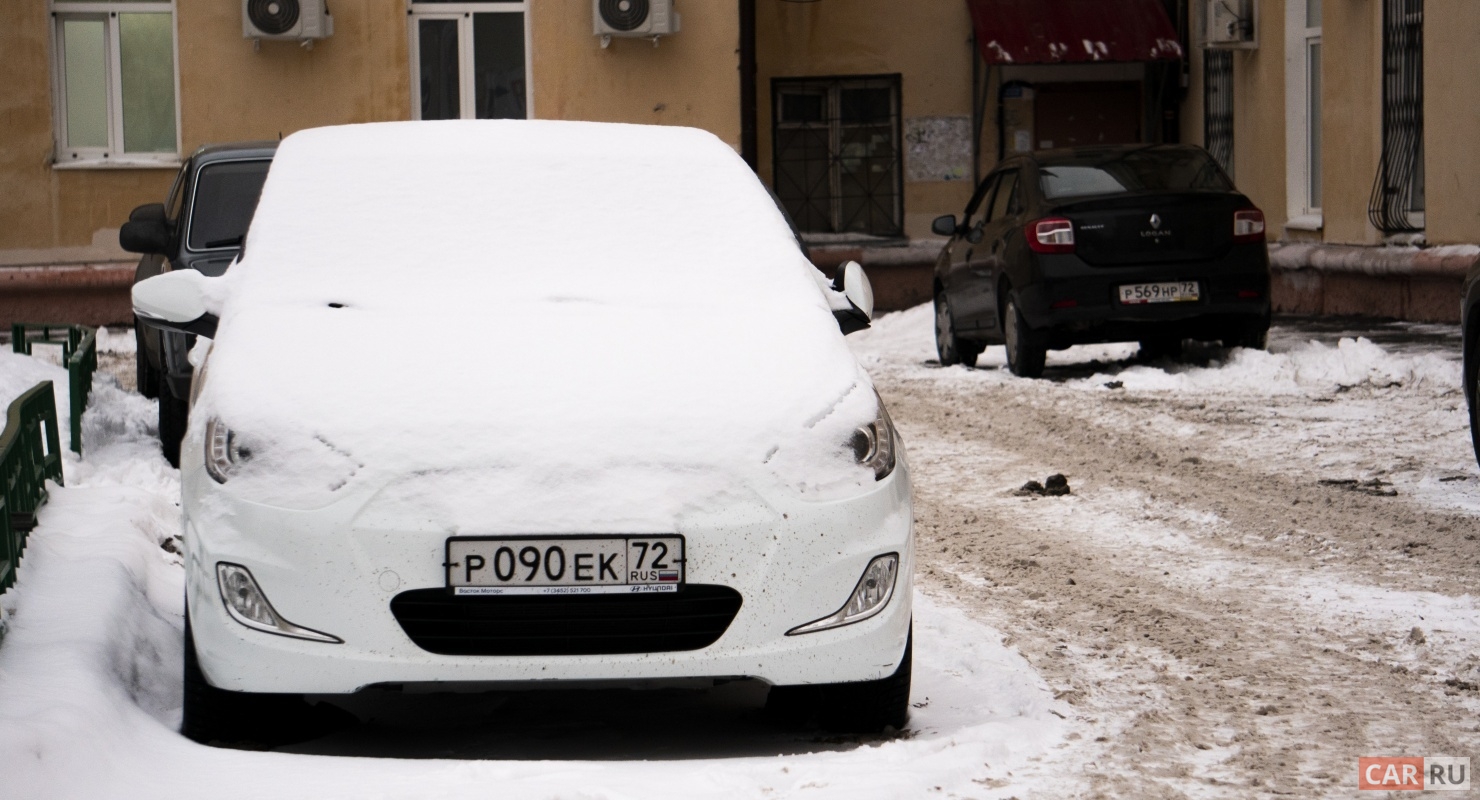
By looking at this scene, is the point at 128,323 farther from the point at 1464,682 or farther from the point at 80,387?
the point at 1464,682

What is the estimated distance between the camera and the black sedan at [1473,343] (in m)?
7.46

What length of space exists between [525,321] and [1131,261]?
341 inches

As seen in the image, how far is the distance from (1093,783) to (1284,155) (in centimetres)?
1721

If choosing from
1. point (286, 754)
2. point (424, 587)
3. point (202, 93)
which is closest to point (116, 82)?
point (202, 93)

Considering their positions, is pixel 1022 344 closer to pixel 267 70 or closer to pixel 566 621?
pixel 267 70

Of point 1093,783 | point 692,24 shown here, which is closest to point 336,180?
point 1093,783

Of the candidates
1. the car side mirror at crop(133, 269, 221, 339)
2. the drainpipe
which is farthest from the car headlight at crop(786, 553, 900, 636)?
the drainpipe

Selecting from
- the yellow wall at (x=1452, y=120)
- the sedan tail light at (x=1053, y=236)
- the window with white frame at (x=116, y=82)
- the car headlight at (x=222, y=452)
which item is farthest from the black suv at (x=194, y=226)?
the yellow wall at (x=1452, y=120)

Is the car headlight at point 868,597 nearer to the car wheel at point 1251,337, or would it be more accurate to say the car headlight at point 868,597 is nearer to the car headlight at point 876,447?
the car headlight at point 876,447

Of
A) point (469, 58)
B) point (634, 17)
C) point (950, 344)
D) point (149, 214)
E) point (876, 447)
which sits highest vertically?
point (634, 17)

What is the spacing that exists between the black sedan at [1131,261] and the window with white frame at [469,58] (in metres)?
7.35

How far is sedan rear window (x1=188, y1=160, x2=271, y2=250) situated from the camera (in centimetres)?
946

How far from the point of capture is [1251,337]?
43.7ft

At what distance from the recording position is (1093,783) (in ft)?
13.0
